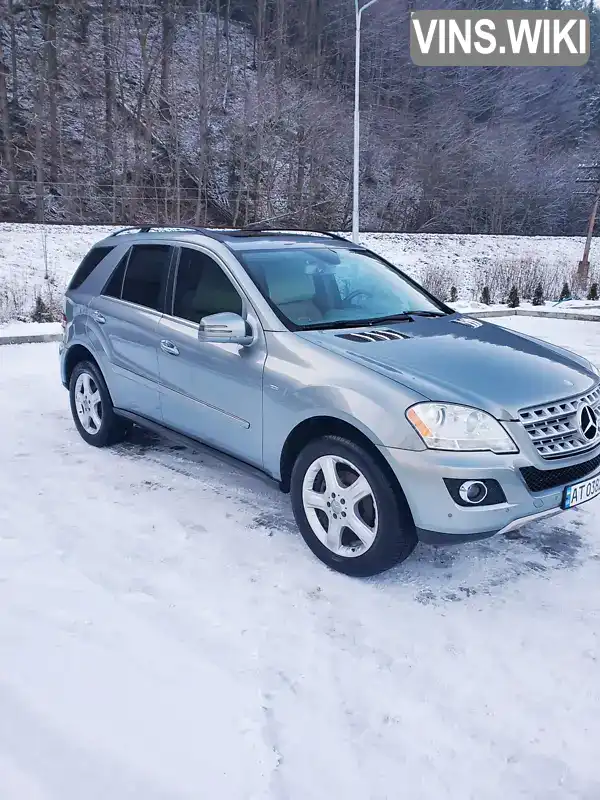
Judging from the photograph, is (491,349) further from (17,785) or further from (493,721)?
(17,785)

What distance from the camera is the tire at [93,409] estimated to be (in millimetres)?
5367

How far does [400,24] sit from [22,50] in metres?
27.6

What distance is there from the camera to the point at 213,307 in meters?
4.31

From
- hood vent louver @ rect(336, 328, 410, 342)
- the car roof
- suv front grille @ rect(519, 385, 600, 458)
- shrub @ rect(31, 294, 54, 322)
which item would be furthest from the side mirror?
shrub @ rect(31, 294, 54, 322)

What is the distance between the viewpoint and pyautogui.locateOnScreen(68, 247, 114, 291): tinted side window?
5.60 m

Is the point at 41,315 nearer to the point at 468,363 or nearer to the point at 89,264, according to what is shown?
the point at 89,264

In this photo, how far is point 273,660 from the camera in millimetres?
2932

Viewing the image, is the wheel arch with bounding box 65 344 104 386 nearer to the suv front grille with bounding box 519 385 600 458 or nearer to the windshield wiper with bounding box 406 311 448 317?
the windshield wiper with bounding box 406 311 448 317

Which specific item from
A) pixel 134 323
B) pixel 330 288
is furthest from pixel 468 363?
pixel 134 323

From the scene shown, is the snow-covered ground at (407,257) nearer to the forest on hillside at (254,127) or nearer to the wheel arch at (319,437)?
the forest on hillside at (254,127)

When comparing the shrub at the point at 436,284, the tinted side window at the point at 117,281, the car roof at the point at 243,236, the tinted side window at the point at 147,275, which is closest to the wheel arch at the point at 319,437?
the car roof at the point at 243,236

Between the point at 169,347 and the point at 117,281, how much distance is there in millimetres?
1088

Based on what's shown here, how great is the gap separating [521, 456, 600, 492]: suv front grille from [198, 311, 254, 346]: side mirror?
5.49ft

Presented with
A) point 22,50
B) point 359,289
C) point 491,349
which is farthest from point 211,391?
point 22,50
